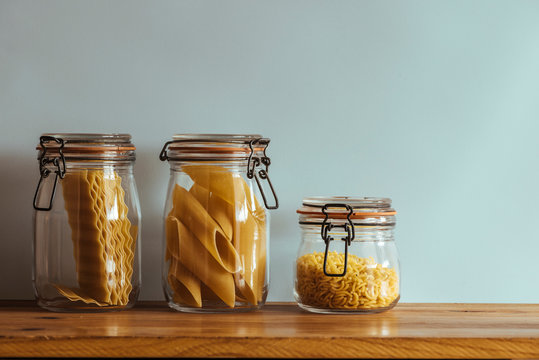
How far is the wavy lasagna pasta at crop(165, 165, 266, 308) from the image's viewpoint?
94cm

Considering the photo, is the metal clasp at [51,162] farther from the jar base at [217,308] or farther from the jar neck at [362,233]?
the jar neck at [362,233]

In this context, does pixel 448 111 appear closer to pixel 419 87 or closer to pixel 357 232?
pixel 419 87

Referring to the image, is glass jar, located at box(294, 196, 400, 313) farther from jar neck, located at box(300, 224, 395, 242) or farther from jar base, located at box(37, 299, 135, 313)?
jar base, located at box(37, 299, 135, 313)

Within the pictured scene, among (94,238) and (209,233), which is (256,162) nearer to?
(209,233)

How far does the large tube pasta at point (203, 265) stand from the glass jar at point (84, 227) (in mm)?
91

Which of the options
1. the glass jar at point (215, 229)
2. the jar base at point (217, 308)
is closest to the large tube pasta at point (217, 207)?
the glass jar at point (215, 229)

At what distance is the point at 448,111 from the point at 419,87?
0.07 meters

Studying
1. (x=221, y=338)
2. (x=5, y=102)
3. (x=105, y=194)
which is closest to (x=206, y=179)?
(x=105, y=194)

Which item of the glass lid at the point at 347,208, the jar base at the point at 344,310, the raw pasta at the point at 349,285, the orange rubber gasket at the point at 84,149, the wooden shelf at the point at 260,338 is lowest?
the wooden shelf at the point at 260,338

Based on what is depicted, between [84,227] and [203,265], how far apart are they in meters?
0.18

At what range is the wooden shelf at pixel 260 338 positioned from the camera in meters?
0.77

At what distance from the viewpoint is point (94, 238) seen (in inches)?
36.9

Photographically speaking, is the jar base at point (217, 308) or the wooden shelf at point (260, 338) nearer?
the wooden shelf at point (260, 338)

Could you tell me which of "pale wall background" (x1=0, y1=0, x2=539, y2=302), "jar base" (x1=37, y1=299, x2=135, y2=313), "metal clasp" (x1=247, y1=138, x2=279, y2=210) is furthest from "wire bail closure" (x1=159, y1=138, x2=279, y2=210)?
"jar base" (x1=37, y1=299, x2=135, y2=313)
